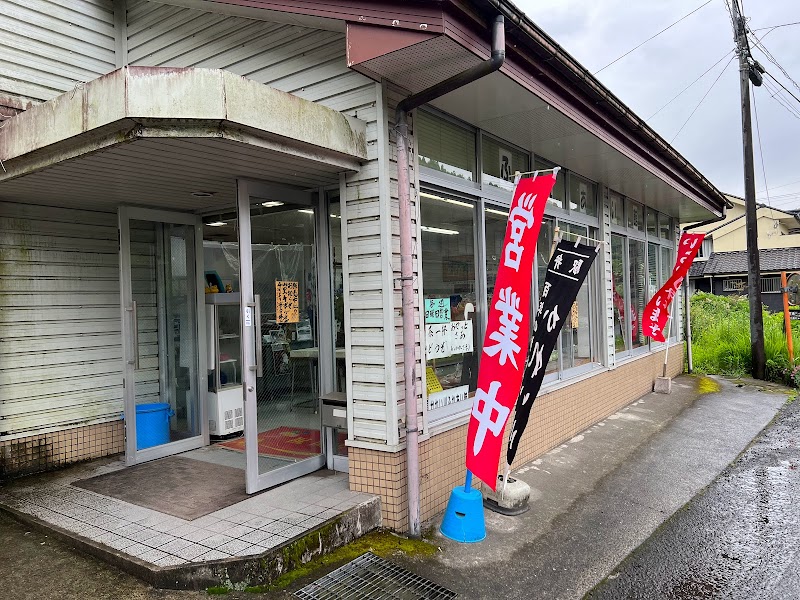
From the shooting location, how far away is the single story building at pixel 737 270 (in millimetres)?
29672

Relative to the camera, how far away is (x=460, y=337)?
18.3 feet

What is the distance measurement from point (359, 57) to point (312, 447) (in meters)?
3.41

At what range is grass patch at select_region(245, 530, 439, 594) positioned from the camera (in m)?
3.74

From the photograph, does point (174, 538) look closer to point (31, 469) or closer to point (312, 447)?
point (312, 447)

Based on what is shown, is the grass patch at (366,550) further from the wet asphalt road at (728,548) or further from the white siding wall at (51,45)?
the white siding wall at (51,45)

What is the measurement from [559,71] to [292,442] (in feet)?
13.5

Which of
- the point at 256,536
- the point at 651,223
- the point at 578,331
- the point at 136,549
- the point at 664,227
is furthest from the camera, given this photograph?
the point at 664,227

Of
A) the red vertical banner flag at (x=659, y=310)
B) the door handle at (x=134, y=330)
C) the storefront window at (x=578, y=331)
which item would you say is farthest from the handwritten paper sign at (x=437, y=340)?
the red vertical banner flag at (x=659, y=310)

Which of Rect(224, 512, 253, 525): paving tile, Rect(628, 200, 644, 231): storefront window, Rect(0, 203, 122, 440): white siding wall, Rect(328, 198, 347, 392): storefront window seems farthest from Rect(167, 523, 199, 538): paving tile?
Rect(628, 200, 644, 231): storefront window

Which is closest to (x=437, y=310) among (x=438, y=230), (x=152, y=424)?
(x=438, y=230)

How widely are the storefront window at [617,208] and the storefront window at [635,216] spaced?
1.42ft

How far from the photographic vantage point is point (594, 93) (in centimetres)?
558

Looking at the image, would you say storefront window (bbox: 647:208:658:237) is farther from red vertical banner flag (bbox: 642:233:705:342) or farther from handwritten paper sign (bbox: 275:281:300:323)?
handwritten paper sign (bbox: 275:281:300:323)

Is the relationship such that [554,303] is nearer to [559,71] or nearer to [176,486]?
[559,71]
